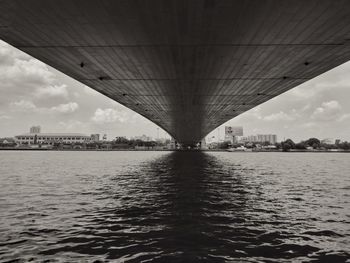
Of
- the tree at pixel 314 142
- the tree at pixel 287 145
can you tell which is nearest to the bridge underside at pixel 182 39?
the tree at pixel 287 145

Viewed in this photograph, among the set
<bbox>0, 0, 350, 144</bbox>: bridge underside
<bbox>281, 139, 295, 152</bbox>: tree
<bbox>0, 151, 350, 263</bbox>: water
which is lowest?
<bbox>0, 151, 350, 263</bbox>: water

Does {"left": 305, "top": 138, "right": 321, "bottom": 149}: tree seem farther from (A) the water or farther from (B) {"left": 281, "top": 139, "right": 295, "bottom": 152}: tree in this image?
(A) the water

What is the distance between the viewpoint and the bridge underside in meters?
12.8

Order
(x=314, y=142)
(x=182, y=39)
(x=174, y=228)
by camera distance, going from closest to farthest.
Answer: (x=174, y=228) < (x=182, y=39) < (x=314, y=142)

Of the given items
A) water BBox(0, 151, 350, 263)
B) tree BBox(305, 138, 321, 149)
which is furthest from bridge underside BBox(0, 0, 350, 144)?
tree BBox(305, 138, 321, 149)

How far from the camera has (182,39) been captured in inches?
650

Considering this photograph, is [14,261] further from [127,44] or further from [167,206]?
[127,44]

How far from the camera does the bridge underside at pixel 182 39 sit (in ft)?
41.9

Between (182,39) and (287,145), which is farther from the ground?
(182,39)

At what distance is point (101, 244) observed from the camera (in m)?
7.39

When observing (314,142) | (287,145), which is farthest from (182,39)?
(314,142)

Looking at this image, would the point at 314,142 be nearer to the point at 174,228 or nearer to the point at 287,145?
the point at 287,145

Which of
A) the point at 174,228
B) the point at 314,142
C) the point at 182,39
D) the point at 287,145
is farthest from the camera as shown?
the point at 314,142

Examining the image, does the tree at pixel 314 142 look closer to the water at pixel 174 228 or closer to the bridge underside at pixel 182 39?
the bridge underside at pixel 182 39
